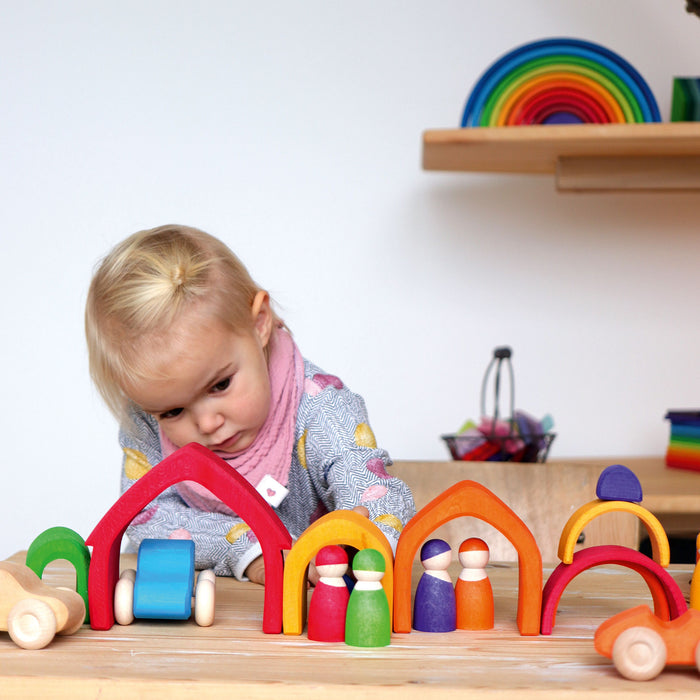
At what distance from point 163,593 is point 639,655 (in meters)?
0.31

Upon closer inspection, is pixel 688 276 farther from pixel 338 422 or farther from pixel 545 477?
pixel 338 422

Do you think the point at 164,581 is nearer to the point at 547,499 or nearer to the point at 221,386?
the point at 221,386

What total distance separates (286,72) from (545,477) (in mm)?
1092

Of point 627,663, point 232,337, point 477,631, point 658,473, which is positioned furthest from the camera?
point 658,473

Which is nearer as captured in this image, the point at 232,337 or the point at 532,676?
the point at 532,676

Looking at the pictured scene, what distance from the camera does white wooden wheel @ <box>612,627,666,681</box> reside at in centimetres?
48

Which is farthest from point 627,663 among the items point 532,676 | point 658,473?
point 658,473

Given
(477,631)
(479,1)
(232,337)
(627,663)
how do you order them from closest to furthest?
(627,663), (477,631), (232,337), (479,1)

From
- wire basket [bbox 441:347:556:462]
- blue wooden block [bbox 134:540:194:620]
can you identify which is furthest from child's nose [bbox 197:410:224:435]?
wire basket [bbox 441:347:556:462]

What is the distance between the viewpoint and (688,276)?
1.81m

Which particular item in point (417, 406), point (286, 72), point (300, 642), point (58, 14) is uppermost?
point (58, 14)

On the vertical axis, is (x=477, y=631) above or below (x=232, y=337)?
below

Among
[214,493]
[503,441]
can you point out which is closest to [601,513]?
[214,493]

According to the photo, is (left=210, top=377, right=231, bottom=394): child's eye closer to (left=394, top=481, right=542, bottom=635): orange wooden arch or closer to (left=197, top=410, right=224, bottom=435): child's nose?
(left=197, top=410, right=224, bottom=435): child's nose
